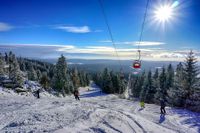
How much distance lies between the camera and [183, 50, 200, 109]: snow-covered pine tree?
33.8 m

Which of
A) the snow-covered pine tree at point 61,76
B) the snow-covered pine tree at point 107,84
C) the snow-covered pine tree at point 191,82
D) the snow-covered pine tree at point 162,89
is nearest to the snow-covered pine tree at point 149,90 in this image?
the snow-covered pine tree at point 162,89

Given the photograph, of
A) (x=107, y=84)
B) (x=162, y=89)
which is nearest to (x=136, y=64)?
(x=162, y=89)

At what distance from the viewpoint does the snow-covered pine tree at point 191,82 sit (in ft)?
111

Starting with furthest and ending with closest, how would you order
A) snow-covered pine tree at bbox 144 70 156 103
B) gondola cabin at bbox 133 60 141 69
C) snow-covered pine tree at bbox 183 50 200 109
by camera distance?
snow-covered pine tree at bbox 144 70 156 103 → snow-covered pine tree at bbox 183 50 200 109 → gondola cabin at bbox 133 60 141 69

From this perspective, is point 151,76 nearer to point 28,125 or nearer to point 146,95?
point 146,95

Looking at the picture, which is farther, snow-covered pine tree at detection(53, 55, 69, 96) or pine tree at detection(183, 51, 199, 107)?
snow-covered pine tree at detection(53, 55, 69, 96)

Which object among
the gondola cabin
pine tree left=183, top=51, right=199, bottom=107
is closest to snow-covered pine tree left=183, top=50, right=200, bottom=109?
pine tree left=183, top=51, right=199, bottom=107

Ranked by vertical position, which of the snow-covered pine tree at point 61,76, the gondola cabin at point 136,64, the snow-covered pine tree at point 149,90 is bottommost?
the snow-covered pine tree at point 149,90

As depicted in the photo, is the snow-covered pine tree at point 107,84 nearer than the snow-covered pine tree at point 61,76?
No

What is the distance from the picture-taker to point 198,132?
19703 mm

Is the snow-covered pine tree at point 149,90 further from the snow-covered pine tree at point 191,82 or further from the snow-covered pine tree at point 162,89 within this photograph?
the snow-covered pine tree at point 191,82

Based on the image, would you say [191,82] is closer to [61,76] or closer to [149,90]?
[149,90]

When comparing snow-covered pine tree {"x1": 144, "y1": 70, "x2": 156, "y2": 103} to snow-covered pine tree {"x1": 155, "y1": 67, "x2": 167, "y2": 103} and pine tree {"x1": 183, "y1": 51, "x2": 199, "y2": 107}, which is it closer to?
snow-covered pine tree {"x1": 155, "y1": 67, "x2": 167, "y2": 103}

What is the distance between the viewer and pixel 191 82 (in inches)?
1403
